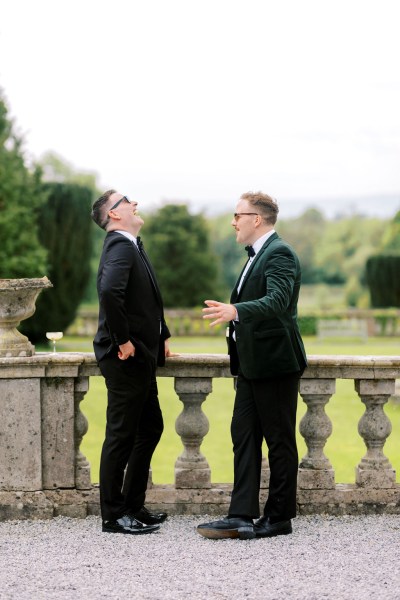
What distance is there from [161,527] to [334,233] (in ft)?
219

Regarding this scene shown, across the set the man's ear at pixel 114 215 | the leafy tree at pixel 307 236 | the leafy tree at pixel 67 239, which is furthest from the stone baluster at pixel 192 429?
the leafy tree at pixel 307 236

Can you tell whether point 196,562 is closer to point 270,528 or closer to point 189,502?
point 270,528

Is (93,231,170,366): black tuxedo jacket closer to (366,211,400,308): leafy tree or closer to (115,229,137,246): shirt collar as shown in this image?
(115,229,137,246): shirt collar

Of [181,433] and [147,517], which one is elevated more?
[181,433]

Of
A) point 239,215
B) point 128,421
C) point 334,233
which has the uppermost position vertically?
point 334,233

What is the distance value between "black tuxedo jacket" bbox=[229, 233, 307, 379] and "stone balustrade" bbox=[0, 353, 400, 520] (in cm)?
46

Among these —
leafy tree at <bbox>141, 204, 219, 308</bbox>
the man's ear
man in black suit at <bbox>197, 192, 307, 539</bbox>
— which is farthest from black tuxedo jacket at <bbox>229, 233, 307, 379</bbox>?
leafy tree at <bbox>141, 204, 219, 308</bbox>

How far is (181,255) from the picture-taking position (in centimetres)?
4666

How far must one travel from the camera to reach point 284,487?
4.62m

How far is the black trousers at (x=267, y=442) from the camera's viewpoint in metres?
4.60

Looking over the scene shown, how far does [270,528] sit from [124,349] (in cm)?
121

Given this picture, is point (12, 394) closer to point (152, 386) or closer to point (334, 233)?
point (152, 386)

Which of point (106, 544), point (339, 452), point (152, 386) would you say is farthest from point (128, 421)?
point (339, 452)

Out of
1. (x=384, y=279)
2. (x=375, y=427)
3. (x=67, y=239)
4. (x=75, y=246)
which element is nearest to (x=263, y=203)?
(x=375, y=427)
